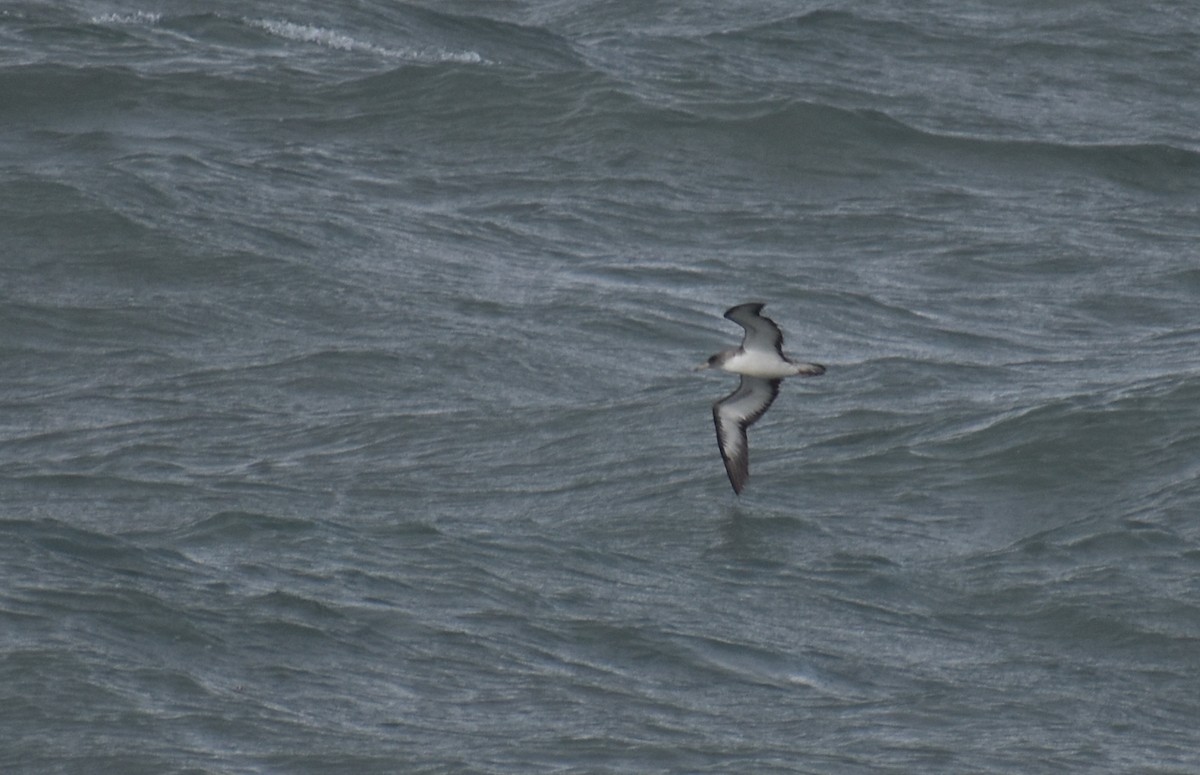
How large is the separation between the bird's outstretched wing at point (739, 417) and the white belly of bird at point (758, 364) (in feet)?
0.74

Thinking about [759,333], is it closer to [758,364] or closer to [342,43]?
[758,364]

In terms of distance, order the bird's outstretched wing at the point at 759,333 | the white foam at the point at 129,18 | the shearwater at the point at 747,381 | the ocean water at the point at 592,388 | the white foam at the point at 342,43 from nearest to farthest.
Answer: the ocean water at the point at 592,388
the bird's outstretched wing at the point at 759,333
the shearwater at the point at 747,381
the white foam at the point at 342,43
the white foam at the point at 129,18

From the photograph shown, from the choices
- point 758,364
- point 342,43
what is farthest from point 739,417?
point 342,43

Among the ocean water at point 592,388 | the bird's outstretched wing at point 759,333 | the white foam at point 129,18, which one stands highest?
the white foam at point 129,18

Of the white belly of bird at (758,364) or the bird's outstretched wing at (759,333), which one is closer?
the bird's outstretched wing at (759,333)

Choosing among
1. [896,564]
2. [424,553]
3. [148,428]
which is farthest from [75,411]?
[896,564]

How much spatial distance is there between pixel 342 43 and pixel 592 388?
875cm

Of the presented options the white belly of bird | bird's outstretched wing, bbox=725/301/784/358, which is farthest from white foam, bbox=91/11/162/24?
bird's outstretched wing, bbox=725/301/784/358

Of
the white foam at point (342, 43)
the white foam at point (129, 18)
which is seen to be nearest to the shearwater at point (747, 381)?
the white foam at point (342, 43)

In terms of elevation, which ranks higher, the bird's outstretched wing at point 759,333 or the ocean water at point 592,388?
the bird's outstretched wing at point 759,333

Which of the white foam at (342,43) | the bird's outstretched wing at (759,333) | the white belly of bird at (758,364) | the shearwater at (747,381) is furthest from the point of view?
the white foam at (342,43)

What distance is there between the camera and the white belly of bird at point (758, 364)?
545 inches

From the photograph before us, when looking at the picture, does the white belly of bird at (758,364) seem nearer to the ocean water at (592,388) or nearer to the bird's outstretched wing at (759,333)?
the bird's outstretched wing at (759,333)

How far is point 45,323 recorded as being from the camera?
57.6 feet
